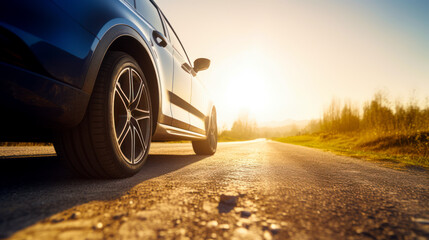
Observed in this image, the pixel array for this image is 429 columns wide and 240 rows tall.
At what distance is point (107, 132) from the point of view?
1422 mm

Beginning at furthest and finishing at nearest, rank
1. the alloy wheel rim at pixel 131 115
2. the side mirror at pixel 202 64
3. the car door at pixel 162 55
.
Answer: the side mirror at pixel 202 64 → the car door at pixel 162 55 → the alloy wheel rim at pixel 131 115

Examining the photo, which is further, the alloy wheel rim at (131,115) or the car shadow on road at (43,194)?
the alloy wheel rim at (131,115)

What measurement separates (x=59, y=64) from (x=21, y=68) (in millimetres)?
157

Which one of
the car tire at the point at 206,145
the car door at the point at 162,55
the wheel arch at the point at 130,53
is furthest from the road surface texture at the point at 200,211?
the car tire at the point at 206,145

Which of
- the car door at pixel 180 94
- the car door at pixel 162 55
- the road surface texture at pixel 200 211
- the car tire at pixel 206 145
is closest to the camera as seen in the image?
the road surface texture at pixel 200 211

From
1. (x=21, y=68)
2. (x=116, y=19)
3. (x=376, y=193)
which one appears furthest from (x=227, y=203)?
(x=116, y=19)

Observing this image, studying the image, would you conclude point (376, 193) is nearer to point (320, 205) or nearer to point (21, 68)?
point (320, 205)

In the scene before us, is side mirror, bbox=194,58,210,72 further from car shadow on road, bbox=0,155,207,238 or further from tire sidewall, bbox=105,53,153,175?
car shadow on road, bbox=0,155,207,238

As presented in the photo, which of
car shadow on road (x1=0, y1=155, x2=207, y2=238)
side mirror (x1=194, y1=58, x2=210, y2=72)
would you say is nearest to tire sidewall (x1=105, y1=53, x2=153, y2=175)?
car shadow on road (x1=0, y1=155, x2=207, y2=238)

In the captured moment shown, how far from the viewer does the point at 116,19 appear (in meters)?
1.54

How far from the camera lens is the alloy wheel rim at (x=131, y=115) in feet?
5.51

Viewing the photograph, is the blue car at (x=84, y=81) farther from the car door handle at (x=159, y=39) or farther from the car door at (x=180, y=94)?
the car door at (x=180, y=94)

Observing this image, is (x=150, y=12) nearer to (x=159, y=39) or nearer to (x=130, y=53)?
(x=159, y=39)

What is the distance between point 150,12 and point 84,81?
1.50 meters
